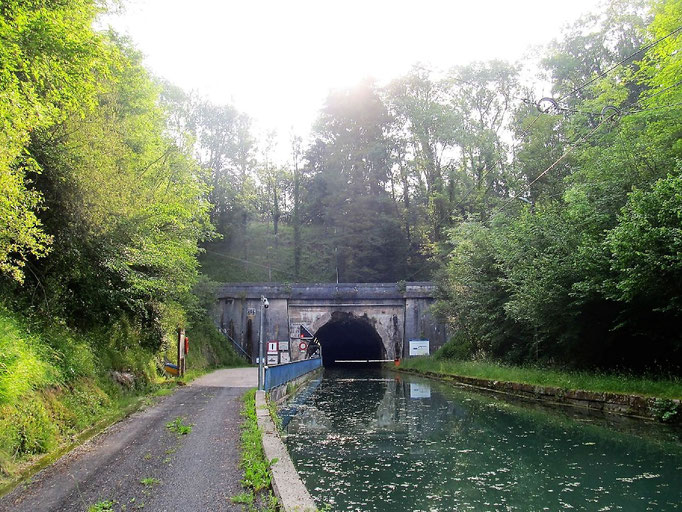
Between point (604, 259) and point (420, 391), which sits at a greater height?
point (604, 259)

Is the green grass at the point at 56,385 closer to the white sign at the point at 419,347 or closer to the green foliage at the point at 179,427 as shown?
the green foliage at the point at 179,427

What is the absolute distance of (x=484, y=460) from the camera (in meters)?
7.58

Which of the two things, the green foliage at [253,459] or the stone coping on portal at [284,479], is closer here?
the stone coping on portal at [284,479]

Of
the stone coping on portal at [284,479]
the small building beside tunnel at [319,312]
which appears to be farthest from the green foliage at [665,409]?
the small building beside tunnel at [319,312]

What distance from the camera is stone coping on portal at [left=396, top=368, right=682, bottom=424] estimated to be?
9.71m

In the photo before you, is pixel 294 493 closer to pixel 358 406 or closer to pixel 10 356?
pixel 10 356

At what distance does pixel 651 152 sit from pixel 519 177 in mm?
18843

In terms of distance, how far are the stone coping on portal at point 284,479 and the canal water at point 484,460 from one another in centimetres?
49

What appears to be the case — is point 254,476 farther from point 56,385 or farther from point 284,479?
point 56,385

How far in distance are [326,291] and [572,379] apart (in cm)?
2021

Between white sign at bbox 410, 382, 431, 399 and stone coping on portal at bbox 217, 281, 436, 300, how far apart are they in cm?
1248

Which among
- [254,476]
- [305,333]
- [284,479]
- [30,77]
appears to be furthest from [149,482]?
[305,333]

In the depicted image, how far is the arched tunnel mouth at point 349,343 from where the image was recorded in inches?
1556

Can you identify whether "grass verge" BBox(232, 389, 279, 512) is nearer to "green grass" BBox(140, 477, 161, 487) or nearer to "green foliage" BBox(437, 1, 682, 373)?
"green grass" BBox(140, 477, 161, 487)
